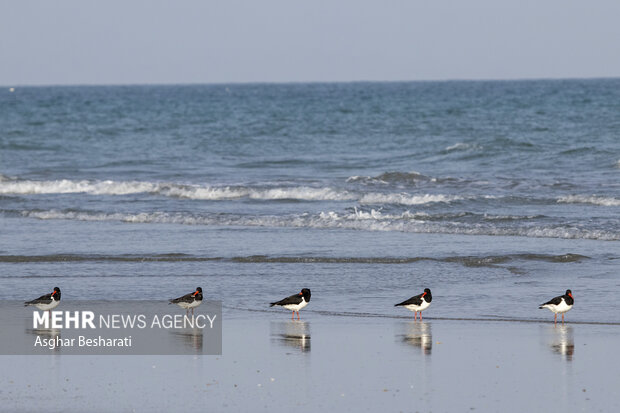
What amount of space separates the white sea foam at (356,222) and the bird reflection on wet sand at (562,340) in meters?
7.29

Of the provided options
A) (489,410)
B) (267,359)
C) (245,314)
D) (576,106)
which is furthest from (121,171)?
(576,106)

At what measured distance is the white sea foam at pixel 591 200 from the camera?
22.2 m

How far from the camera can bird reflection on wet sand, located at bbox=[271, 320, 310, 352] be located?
401 inches

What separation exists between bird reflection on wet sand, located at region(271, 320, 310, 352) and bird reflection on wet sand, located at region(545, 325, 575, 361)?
8.23ft

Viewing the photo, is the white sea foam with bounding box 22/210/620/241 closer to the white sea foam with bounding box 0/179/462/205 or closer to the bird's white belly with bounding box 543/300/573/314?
the white sea foam with bounding box 0/179/462/205

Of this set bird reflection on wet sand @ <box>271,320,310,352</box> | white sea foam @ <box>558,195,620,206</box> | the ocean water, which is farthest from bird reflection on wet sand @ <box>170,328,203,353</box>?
white sea foam @ <box>558,195,620,206</box>

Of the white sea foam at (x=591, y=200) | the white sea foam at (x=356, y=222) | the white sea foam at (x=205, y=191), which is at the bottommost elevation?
the white sea foam at (x=356, y=222)

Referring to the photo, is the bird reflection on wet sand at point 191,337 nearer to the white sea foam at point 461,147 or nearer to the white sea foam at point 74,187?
the white sea foam at point 74,187

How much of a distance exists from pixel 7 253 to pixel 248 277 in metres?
4.95

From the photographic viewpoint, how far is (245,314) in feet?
39.1

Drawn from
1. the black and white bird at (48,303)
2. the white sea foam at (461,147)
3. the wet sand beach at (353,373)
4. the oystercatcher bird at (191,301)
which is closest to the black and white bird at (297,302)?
the wet sand beach at (353,373)

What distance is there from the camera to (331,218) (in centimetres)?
2059

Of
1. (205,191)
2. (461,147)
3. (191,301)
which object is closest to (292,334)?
(191,301)

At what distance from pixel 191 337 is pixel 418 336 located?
245cm
